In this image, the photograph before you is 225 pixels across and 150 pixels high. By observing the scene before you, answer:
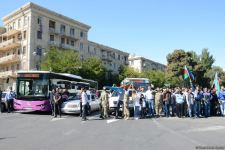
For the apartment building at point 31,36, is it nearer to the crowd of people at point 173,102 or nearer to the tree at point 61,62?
the tree at point 61,62

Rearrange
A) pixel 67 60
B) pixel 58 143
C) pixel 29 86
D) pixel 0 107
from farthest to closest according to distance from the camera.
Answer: pixel 67 60
pixel 0 107
pixel 29 86
pixel 58 143

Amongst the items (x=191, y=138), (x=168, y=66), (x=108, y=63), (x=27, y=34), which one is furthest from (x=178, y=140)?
(x=108, y=63)

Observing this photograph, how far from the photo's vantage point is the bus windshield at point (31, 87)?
21.0 m

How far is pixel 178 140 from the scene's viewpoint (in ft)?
32.7

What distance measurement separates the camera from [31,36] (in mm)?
55594

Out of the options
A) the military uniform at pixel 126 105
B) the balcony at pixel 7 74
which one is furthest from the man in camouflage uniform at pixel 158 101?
the balcony at pixel 7 74

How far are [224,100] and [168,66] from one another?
147 feet

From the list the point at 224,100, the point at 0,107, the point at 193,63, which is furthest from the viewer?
the point at 193,63

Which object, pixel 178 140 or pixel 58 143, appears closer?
pixel 58 143

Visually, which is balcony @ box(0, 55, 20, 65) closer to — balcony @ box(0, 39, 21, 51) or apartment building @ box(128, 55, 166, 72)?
balcony @ box(0, 39, 21, 51)

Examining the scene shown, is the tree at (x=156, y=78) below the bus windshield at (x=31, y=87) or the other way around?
the other way around

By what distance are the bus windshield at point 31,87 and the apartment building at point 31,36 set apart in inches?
1203

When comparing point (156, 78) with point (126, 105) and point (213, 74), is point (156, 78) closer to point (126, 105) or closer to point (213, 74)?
point (213, 74)

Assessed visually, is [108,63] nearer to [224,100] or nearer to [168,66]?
[168,66]
